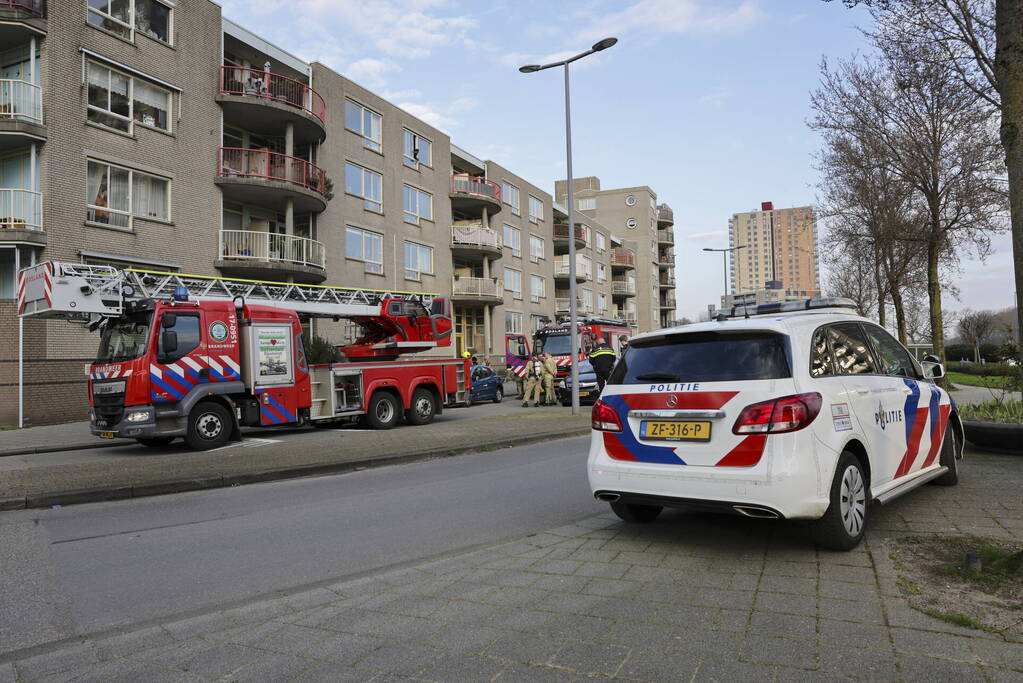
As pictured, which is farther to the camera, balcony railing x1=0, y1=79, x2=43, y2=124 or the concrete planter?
balcony railing x1=0, y1=79, x2=43, y2=124

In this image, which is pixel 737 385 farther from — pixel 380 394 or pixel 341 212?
pixel 341 212

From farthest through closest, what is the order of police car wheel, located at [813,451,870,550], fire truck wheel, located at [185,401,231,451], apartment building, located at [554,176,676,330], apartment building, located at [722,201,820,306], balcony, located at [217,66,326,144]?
apartment building, located at [554,176,676,330] < apartment building, located at [722,201,820,306] < balcony, located at [217,66,326,144] < fire truck wheel, located at [185,401,231,451] < police car wheel, located at [813,451,870,550]

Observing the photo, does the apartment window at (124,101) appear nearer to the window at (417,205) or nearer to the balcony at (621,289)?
the window at (417,205)

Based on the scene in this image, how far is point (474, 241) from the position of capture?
1426 inches

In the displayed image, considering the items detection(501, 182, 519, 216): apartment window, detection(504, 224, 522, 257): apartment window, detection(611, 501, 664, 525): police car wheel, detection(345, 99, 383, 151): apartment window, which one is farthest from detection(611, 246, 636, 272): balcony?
detection(611, 501, 664, 525): police car wheel

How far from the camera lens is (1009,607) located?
3.45m

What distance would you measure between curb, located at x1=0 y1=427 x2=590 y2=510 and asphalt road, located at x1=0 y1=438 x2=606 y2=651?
0.81 feet

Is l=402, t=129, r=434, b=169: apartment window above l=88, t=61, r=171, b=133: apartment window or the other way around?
above

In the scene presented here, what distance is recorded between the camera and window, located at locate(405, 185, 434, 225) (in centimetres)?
3244

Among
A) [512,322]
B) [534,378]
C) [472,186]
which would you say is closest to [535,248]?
[512,322]

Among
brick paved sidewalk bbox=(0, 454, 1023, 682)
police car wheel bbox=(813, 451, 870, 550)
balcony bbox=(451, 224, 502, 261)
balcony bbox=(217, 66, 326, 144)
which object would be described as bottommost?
brick paved sidewalk bbox=(0, 454, 1023, 682)

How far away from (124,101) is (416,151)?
1519 cm

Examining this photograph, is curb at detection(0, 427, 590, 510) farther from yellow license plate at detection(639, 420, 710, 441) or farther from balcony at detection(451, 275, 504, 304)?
balcony at detection(451, 275, 504, 304)

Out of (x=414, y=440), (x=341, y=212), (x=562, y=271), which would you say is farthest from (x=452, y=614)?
(x=562, y=271)
